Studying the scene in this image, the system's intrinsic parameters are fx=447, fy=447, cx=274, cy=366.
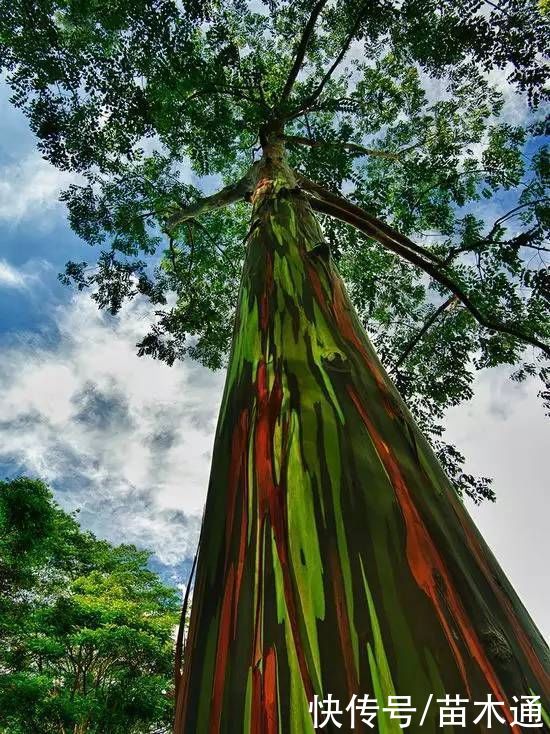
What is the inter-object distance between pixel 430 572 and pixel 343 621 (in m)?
0.15

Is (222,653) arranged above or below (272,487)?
below

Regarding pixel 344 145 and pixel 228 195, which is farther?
pixel 344 145

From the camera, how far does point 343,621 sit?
0.57m

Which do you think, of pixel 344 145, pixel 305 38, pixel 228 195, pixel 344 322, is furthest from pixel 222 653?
pixel 305 38

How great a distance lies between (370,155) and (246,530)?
21.6 ft

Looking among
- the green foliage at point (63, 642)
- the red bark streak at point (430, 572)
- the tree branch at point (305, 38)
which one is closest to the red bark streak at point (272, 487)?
the red bark streak at point (430, 572)

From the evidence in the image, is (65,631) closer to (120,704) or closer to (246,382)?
(120,704)

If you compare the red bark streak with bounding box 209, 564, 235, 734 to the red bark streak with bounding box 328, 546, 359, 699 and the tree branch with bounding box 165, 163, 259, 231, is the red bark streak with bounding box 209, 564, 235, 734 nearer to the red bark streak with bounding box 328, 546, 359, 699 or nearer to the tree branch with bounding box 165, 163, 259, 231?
the red bark streak with bounding box 328, 546, 359, 699

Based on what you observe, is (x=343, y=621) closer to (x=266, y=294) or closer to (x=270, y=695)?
(x=270, y=695)

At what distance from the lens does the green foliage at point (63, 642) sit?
5.75 meters

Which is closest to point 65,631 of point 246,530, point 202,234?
point 202,234

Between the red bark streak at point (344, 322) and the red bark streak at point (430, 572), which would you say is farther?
the red bark streak at point (344, 322)

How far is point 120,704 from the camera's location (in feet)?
21.7

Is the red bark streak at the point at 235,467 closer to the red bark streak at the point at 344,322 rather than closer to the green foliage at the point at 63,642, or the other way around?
the red bark streak at the point at 344,322
